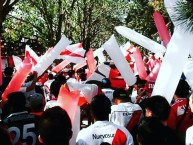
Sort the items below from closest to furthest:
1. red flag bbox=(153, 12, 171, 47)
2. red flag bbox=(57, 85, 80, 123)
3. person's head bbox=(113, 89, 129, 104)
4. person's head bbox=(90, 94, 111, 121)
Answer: person's head bbox=(90, 94, 111, 121) → red flag bbox=(57, 85, 80, 123) → person's head bbox=(113, 89, 129, 104) → red flag bbox=(153, 12, 171, 47)

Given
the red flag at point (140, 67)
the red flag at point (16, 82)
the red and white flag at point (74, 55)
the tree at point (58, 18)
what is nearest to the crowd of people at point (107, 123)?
the red flag at point (16, 82)

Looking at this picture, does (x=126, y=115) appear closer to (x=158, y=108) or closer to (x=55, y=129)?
(x=158, y=108)

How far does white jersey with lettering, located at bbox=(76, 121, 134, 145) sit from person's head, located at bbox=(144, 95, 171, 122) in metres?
0.51

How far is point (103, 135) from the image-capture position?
407 centimetres

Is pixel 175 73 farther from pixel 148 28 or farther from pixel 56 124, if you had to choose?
pixel 148 28

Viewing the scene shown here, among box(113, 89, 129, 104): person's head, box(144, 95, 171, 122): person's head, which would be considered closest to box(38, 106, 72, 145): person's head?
box(144, 95, 171, 122): person's head

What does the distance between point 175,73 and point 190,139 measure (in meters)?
1.21

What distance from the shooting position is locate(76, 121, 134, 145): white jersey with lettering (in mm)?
4039

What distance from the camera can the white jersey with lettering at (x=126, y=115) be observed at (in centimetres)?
522

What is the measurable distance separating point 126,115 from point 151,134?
200cm

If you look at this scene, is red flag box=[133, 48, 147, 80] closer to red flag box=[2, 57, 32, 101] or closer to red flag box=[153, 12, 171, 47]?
red flag box=[153, 12, 171, 47]

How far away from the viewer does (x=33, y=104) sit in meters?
5.48

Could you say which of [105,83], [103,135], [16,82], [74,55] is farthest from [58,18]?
[103,135]

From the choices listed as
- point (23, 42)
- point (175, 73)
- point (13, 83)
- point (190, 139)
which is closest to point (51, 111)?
point (190, 139)
